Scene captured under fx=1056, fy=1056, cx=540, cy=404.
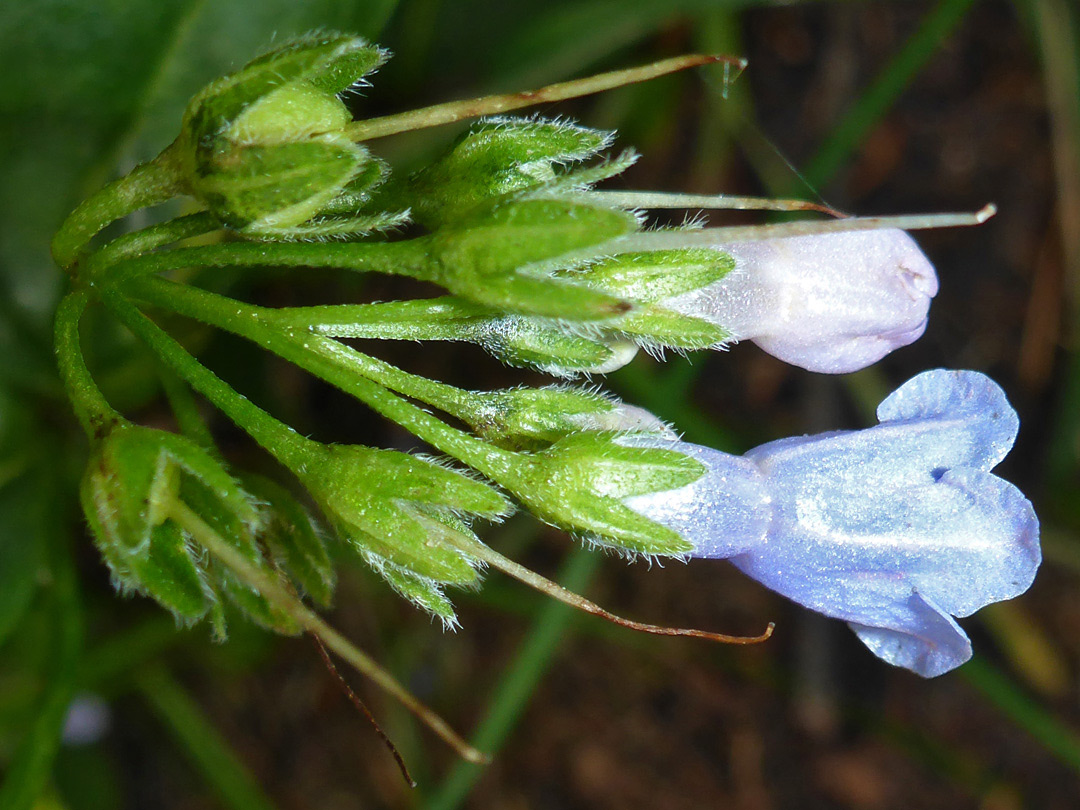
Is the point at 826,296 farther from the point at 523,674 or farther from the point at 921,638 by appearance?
the point at 523,674

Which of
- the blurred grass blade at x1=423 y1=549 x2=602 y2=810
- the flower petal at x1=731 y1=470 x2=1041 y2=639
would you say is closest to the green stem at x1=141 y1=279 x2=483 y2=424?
the flower petal at x1=731 y1=470 x2=1041 y2=639

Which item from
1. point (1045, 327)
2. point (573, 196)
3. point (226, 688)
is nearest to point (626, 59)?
point (1045, 327)

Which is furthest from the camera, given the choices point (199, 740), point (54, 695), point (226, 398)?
point (199, 740)

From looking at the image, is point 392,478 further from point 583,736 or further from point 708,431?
point 583,736

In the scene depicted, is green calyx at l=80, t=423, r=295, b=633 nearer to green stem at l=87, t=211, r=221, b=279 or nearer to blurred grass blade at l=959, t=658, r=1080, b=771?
green stem at l=87, t=211, r=221, b=279

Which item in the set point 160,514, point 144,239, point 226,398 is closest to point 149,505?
point 160,514
